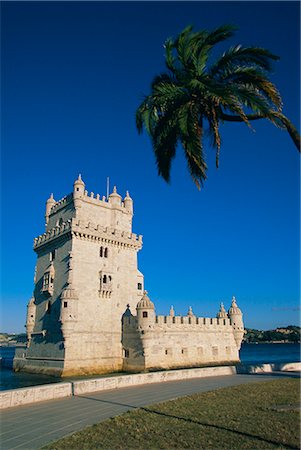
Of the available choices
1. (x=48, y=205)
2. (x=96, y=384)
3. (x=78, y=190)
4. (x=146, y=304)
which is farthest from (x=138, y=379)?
(x=48, y=205)

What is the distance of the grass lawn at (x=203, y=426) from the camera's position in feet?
32.1

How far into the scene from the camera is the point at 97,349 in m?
37.2

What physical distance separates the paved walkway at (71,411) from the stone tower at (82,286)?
57.5 ft

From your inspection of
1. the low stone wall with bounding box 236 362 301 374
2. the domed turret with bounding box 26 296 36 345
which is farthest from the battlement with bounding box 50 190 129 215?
the low stone wall with bounding box 236 362 301 374

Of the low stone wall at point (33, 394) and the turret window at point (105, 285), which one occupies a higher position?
the turret window at point (105, 285)

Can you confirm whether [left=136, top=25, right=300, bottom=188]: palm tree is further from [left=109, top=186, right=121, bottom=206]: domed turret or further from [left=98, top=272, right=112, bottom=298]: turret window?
[left=109, top=186, right=121, bottom=206]: domed turret

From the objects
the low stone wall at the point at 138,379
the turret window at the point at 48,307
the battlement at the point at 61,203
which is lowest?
the low stone wall at the point at 138,379

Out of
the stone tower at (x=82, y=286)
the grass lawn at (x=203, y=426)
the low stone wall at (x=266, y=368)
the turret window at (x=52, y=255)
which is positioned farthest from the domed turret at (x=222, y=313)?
the grass lawn at (x=203, y=426)

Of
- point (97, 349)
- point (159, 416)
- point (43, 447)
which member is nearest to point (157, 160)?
point (159, 416)

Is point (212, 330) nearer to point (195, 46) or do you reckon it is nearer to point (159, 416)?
point (159, 416)

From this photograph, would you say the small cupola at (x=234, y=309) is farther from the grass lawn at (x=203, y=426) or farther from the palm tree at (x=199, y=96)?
the palm tree at (x=199, y=96)

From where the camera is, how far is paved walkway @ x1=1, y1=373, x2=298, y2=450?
10664 mm

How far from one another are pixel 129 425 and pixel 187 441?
7.68 ft

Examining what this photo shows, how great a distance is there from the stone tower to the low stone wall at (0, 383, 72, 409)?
19152 mm
